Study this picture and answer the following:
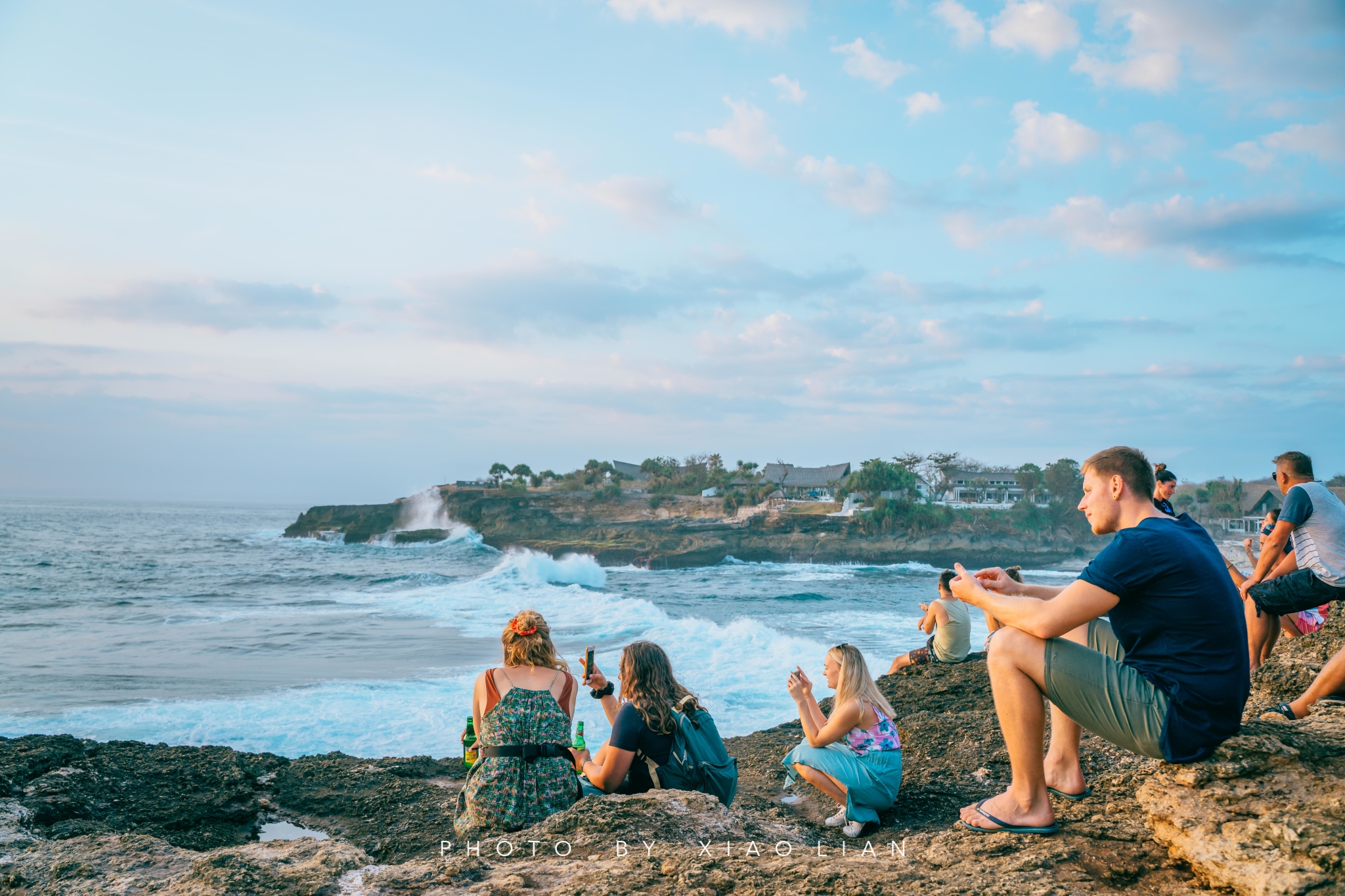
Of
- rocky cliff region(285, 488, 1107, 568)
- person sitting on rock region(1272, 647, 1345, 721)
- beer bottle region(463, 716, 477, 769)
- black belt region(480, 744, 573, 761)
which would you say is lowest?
rocky cliff region(285, 488, 1107, 568)

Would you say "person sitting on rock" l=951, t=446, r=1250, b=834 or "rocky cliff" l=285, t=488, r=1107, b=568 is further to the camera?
"rocky cliff" l=285, t=488, r=1107, b=568

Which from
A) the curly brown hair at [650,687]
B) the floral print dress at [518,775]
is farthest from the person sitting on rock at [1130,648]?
the floral print dress at [518,775]

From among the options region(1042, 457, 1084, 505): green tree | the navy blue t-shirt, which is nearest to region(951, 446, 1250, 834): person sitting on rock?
the navy blue t-shirt

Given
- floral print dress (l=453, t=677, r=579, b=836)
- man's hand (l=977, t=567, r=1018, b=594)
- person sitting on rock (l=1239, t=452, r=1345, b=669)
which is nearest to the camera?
man's hand (l=977, t=567, r=1018, b=594)

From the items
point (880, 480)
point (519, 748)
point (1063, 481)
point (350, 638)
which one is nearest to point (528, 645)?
point (519, 748)

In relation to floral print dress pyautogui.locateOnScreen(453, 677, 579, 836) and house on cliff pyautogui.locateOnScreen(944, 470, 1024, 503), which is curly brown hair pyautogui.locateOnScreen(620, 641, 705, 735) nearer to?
floral print dress pyautogui.locateOnScreen(453, 677, 579, 836)

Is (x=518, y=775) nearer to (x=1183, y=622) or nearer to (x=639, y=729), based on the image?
(x=639, y=729)

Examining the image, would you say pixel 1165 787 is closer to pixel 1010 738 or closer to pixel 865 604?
pixel 1010 738

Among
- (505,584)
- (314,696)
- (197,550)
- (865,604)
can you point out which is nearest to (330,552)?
(197,550)

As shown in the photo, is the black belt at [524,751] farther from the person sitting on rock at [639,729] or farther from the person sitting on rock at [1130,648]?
the person sitting on rock at [1130,648]

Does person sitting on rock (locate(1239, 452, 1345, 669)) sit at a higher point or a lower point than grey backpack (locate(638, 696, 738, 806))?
higher

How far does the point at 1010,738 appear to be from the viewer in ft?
9.63

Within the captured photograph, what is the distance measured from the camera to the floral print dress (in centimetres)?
370

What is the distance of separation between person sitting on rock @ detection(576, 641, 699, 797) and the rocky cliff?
153 feet
